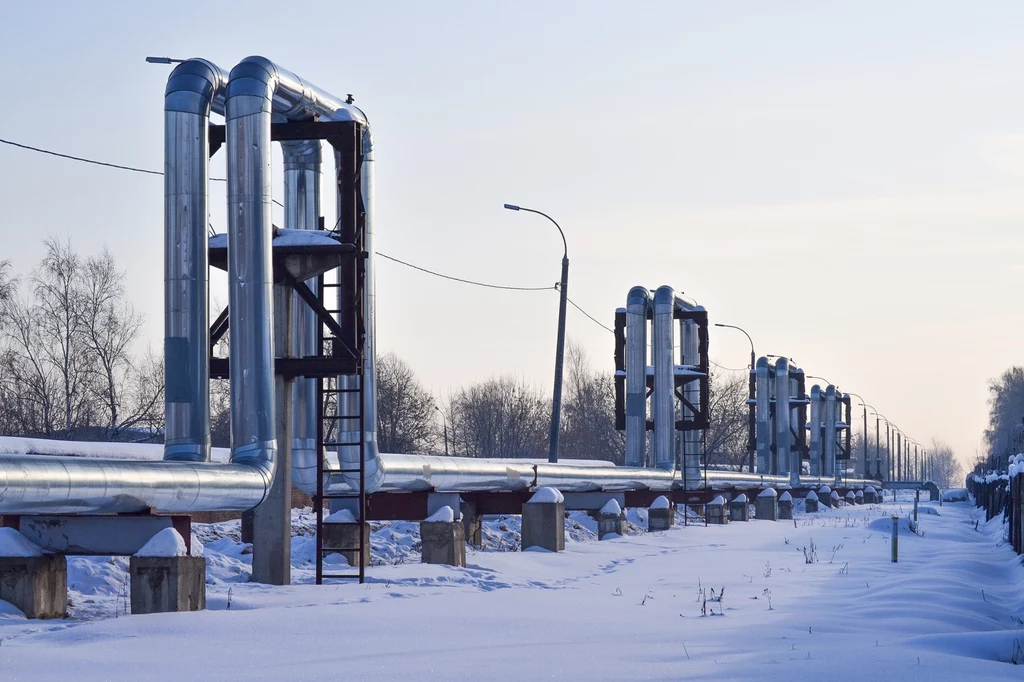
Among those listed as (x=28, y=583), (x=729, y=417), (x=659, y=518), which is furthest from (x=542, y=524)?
(x=729, y=417)

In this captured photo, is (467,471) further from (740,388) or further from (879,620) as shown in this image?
(740,388)

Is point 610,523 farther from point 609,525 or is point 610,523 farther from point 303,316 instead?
point 303,316

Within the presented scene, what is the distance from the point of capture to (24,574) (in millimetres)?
10945

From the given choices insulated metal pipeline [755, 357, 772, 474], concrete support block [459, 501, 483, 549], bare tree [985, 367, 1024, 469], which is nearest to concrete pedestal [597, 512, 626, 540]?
concrete support block [459, 501, 483, 549]

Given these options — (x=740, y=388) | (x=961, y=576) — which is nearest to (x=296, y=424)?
(x=961, y=576)

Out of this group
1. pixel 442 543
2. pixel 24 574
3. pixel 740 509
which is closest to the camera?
pixel 24 574

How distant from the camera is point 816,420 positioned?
208 ft

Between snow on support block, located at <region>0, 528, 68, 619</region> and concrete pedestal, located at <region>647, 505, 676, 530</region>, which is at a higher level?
snow on support block, located at <region>0, 528, 68, 619</region>

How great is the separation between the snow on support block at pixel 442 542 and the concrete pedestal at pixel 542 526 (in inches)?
165

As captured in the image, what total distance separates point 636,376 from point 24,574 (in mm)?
22519

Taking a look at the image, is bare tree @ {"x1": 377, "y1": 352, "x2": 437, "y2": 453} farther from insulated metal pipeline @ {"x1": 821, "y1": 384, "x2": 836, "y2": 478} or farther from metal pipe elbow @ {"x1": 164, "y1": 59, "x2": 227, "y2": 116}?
metal pipe elbow @ {"x1": 164, "y1": 59, "x2": 227, "y2": 116}

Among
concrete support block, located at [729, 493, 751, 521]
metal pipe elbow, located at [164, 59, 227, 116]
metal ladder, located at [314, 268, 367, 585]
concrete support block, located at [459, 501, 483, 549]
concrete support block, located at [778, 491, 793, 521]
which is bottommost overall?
concrete support block, located at [778, 491, 793, 521]

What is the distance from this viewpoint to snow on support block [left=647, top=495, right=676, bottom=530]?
30.0 meters

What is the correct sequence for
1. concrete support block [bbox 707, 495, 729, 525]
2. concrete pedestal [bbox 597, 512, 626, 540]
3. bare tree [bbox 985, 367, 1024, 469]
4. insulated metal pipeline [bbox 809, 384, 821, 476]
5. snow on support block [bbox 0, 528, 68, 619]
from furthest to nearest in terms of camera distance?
bare tree [bbox 985, 367, 1024, 469] → insulated metal pipeline [bbox 809, 384, 821, 476] → concrete support block [bbox 707, 495, 729, 525] → concrete pedestal [bbox 597, 512, 626, 540] → snow on support block [bbox 0, 528, 68, 619]
